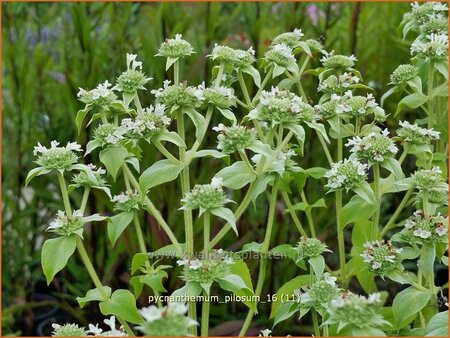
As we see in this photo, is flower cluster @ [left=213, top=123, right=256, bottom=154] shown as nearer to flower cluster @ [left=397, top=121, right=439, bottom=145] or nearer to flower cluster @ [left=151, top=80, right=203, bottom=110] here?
flower cluster @ [left=151, top=80, right=203, bottom=110]

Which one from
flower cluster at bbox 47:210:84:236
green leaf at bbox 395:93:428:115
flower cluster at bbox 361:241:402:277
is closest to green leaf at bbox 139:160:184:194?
flower cluster at bbox 47:210:84:236

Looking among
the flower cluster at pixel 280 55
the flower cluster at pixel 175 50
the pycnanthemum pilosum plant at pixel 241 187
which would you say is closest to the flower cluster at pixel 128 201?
the pycnanthemum pilosum plant at pixel 241 187

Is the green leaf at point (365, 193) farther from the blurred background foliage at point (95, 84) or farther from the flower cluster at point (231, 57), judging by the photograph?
the blurred background foliage at point (95, 84)

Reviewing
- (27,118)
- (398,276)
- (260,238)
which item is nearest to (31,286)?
(27,118)

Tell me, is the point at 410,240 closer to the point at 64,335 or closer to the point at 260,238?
the point at 64,335

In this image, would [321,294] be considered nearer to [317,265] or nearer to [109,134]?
[317,265]
